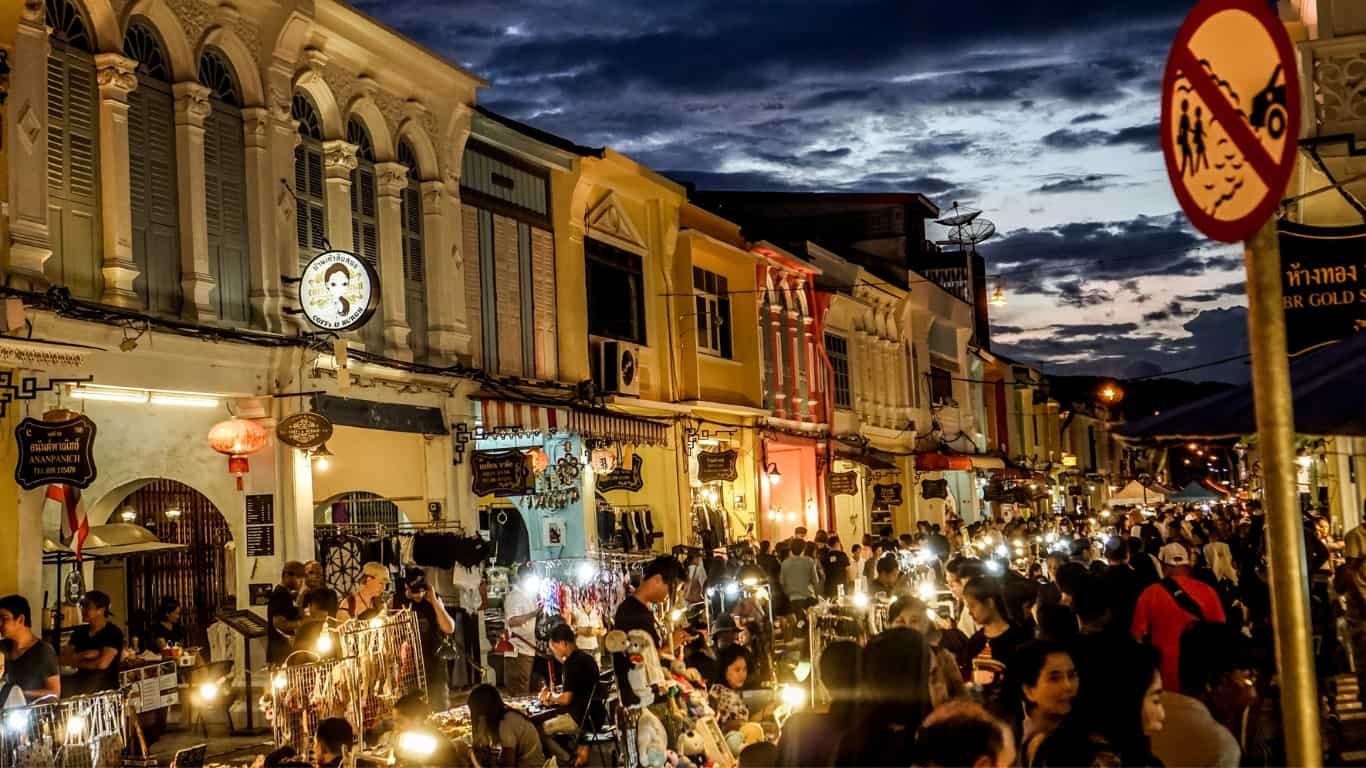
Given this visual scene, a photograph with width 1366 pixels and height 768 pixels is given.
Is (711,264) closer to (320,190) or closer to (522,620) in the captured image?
(320,190)

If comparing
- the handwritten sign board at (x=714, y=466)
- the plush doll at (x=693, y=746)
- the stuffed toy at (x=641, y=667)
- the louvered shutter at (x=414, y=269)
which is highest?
the louvered shutter at (x=414, y=269)

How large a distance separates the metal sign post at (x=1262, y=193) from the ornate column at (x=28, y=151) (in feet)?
36.9

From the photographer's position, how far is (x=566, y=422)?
20.4 metres

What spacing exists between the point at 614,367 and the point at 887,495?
17.2 metres

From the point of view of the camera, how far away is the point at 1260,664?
7.11 m

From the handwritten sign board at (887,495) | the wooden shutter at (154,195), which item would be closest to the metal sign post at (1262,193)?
the wooden shutter at (154,195)

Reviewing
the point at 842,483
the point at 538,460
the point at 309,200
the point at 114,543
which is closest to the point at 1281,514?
the point at 114,543

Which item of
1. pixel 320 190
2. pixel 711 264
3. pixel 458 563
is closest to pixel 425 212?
pixel 320 190

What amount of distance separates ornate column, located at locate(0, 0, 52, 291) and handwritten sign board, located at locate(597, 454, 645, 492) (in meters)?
10.9

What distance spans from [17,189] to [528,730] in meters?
6.97

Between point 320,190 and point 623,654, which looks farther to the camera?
point 320,190

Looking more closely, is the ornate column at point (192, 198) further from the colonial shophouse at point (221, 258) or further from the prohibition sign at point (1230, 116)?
the prohibition sign at point (1230, 116)

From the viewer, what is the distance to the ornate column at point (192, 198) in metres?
15.2

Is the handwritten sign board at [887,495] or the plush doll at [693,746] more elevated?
the handwritten sign board at [887,495]
